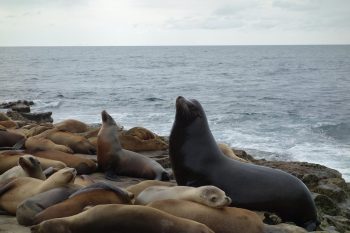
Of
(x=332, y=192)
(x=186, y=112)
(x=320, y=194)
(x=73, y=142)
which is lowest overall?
(x=332, y=192)

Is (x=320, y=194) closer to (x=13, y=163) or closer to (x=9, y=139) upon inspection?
(x=13, y=163)

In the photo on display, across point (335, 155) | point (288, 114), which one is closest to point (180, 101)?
point (335, 155)

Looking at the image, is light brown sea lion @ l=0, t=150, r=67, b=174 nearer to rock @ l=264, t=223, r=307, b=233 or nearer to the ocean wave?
rock @ l=264, t=223, r=307, b=233

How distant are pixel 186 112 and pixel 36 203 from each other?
2005 millimetres

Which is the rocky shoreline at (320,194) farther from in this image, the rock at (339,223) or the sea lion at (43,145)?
the sea lion at (43,145)

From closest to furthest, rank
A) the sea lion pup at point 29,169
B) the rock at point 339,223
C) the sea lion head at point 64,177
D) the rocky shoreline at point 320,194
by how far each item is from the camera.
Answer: the rocky shoreline at point 320,194 → the sea lion head at point 64,177 → the sea lion pup at point 29,169 → the rock at point 339,223

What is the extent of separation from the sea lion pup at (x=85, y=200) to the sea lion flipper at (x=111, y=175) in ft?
8.51

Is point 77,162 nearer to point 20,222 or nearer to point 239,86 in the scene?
point 20,222

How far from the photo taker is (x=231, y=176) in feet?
17.7

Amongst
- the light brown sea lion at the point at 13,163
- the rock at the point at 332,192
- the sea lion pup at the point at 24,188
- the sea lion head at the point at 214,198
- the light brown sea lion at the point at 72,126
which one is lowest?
the rock at the point at 332,192

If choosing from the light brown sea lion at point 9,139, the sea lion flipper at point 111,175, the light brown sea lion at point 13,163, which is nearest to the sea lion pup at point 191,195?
the light brown sea lion at point 13,163

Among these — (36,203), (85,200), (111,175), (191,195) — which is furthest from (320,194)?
(36,203)

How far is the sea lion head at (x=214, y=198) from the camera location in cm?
420

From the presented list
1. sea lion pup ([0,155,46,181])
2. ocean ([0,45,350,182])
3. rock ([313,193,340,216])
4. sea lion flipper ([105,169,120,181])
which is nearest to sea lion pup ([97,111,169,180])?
sea lion flipper ([105,169,120,181])
